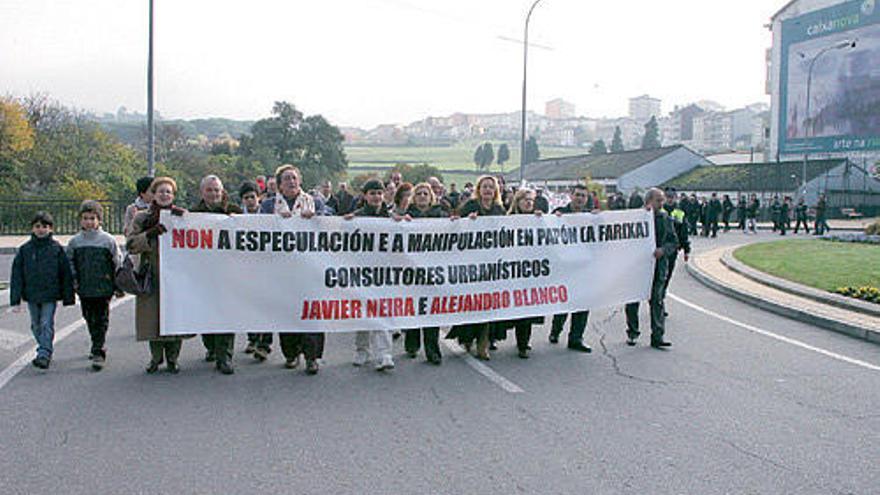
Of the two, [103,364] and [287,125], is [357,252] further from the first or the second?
[287,125]

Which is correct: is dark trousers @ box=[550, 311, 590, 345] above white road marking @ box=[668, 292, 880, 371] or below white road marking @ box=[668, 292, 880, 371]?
above

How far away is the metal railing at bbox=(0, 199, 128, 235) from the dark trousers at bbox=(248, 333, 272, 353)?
61.4ft

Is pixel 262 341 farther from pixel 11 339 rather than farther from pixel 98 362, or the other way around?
pixel 11 339

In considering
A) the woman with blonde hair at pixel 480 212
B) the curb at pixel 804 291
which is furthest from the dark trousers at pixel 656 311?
the curb at pixel 804 291

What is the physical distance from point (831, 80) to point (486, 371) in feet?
209

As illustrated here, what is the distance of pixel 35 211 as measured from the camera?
25.1 m

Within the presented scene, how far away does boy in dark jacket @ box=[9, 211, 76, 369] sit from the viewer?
7.09 meters

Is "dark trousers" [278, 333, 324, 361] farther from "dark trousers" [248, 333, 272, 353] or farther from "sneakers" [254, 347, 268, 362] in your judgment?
"dark trousers" [248, 333, 272, 353]

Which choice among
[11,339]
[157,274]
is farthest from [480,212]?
[11,339]

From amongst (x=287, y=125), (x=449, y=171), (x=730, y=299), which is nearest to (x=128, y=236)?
(x=730, y=299)

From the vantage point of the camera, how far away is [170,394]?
6367 mm

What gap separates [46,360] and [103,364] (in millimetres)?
482

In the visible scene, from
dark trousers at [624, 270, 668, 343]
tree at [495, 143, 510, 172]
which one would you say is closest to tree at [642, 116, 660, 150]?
tree at [495, 143, 510, 172]

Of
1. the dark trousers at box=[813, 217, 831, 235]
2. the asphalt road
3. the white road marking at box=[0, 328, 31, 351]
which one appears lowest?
the white road marking at box=[0, 328, 31, 351]
